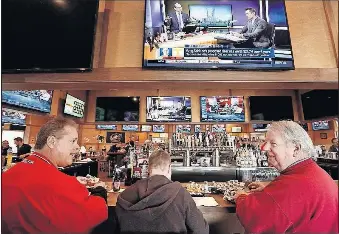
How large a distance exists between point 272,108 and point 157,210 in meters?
6.60

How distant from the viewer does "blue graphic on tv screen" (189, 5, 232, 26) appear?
233 cm

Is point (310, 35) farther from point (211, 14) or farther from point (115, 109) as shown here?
point (115, 109)

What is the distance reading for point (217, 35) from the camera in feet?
7.52

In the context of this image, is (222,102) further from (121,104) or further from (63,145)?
(63,145)

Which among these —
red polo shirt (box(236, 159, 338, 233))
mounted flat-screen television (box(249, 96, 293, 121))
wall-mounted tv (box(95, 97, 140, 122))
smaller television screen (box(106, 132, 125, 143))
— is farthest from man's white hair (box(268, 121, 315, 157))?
smaller television screen (box(106, 132, 125, 143))

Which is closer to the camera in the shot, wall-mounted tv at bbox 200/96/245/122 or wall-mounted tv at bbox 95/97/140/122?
wall-mounted tv at bbox 200/96/245/122

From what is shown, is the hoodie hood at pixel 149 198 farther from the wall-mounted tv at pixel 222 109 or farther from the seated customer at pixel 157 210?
the wall-mounted tv at pixel 222 109

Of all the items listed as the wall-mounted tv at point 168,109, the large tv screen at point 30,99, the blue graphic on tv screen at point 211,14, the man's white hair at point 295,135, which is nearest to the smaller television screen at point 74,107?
the large tv screen at point 30,99

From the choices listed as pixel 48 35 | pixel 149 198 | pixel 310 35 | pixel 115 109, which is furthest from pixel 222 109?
pixel 149 198

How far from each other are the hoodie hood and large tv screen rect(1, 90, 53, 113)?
13.3 feet

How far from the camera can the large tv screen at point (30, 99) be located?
5008 millimetres

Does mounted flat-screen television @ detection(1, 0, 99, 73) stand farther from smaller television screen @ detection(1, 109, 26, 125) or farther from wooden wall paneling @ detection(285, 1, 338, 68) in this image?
smaller television screen @ detection(1, 109, 26, 125)

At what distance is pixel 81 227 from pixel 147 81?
1.35 m

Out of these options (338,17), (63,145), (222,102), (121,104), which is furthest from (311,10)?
(121,104)
